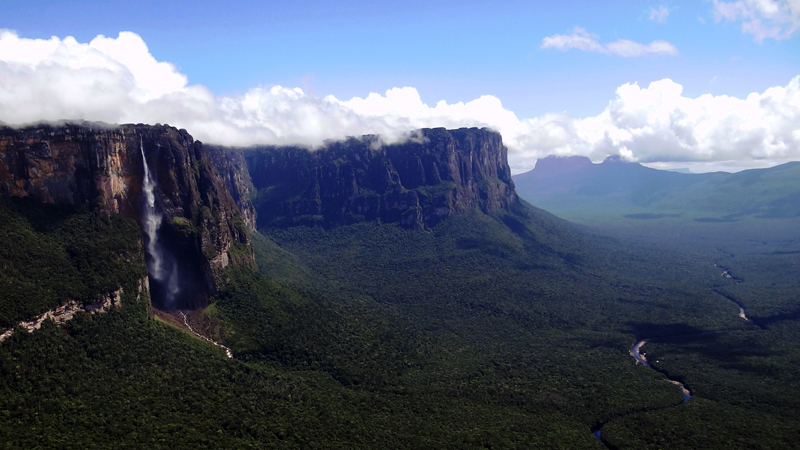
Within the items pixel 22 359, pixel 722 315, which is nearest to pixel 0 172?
pixel 22 359

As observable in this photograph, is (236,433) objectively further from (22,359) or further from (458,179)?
(458,179)

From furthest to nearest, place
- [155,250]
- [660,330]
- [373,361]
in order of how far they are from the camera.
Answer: [660,330] < [155,250] < [373,361]

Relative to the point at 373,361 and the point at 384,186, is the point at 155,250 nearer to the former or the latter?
the point at 373,361

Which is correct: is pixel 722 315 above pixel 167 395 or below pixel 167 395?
below

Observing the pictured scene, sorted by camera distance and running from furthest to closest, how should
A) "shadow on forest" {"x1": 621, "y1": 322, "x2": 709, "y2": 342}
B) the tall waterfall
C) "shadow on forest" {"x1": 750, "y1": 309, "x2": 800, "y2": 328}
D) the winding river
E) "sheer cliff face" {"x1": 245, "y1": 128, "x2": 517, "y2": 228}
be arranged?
"sheer cliff face" {"x1": 245, "y1": 128, "x2": 517, "y2": 228}
"shadow on forest" {"x1": 750, "y1": 309, "x2": 800, "y2": 328}
"shadow on forest" {"x1": 621, "y1": 322, "x2": 709, "y2": 342}
the tall waterfall
the winding river

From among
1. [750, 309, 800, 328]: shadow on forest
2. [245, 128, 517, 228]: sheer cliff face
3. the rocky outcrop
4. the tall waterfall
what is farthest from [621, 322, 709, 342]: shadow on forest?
the rocky outcrop

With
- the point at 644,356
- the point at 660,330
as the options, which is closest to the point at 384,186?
the point at 660,330

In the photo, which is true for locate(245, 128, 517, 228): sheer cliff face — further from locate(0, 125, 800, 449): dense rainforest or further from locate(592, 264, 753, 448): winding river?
locate(592, 264, 753, 448): winding river
